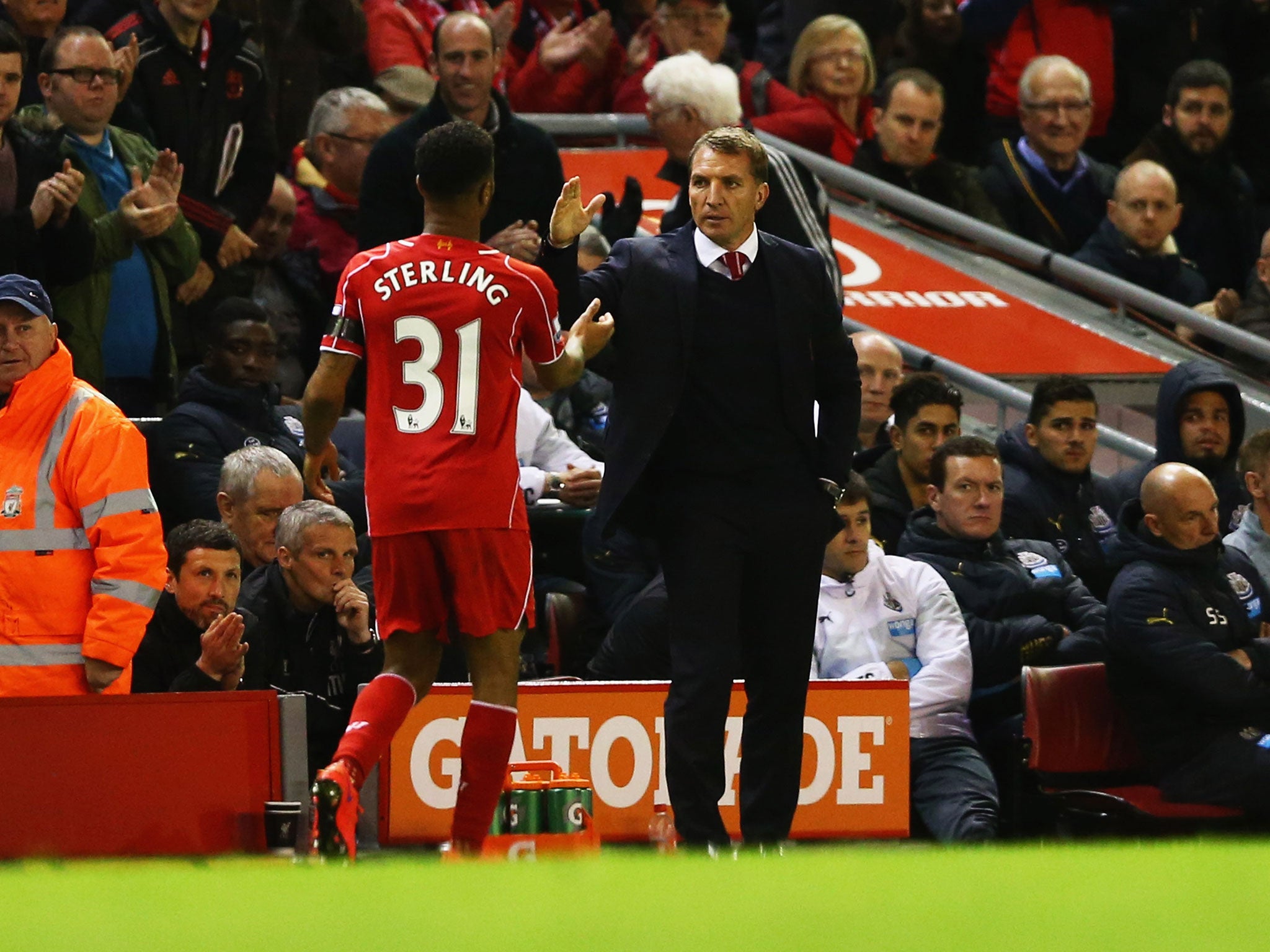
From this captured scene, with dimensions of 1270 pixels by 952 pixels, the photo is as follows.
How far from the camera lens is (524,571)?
6477 mm

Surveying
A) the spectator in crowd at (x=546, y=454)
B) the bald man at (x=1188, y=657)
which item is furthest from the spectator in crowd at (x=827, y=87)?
the bald man at (x=1188, y=657)

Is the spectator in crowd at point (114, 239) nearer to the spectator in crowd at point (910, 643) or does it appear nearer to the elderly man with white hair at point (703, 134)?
the elderly man with white hair at point (703, 134)

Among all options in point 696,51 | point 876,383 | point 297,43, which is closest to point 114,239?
point 297,43

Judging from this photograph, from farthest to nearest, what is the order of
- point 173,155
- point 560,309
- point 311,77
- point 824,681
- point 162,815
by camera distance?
point 311,77, point 173,155, point 824,681, point 560,309, point 162,815

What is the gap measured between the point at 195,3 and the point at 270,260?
125cm

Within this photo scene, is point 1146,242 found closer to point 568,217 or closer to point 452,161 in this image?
point 568,217

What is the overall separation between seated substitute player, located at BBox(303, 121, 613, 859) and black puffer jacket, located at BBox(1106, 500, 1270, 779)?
10.6ft

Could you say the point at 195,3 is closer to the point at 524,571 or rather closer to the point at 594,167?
the point at 594,167

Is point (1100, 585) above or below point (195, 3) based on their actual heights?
below

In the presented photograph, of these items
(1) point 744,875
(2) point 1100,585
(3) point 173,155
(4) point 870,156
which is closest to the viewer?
(1) point 744,875

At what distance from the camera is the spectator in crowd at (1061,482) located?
10.2 meters

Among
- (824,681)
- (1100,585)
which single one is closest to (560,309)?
(824,681)

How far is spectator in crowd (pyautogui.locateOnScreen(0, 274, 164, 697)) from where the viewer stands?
719 centimetres

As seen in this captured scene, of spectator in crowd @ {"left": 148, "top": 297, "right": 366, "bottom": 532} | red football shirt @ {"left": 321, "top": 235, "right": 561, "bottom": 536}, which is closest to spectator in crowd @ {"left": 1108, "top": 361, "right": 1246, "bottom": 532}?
spectator in crowd @ {"left": 148, "top": 297, "right": 366, "bottom": 532}
